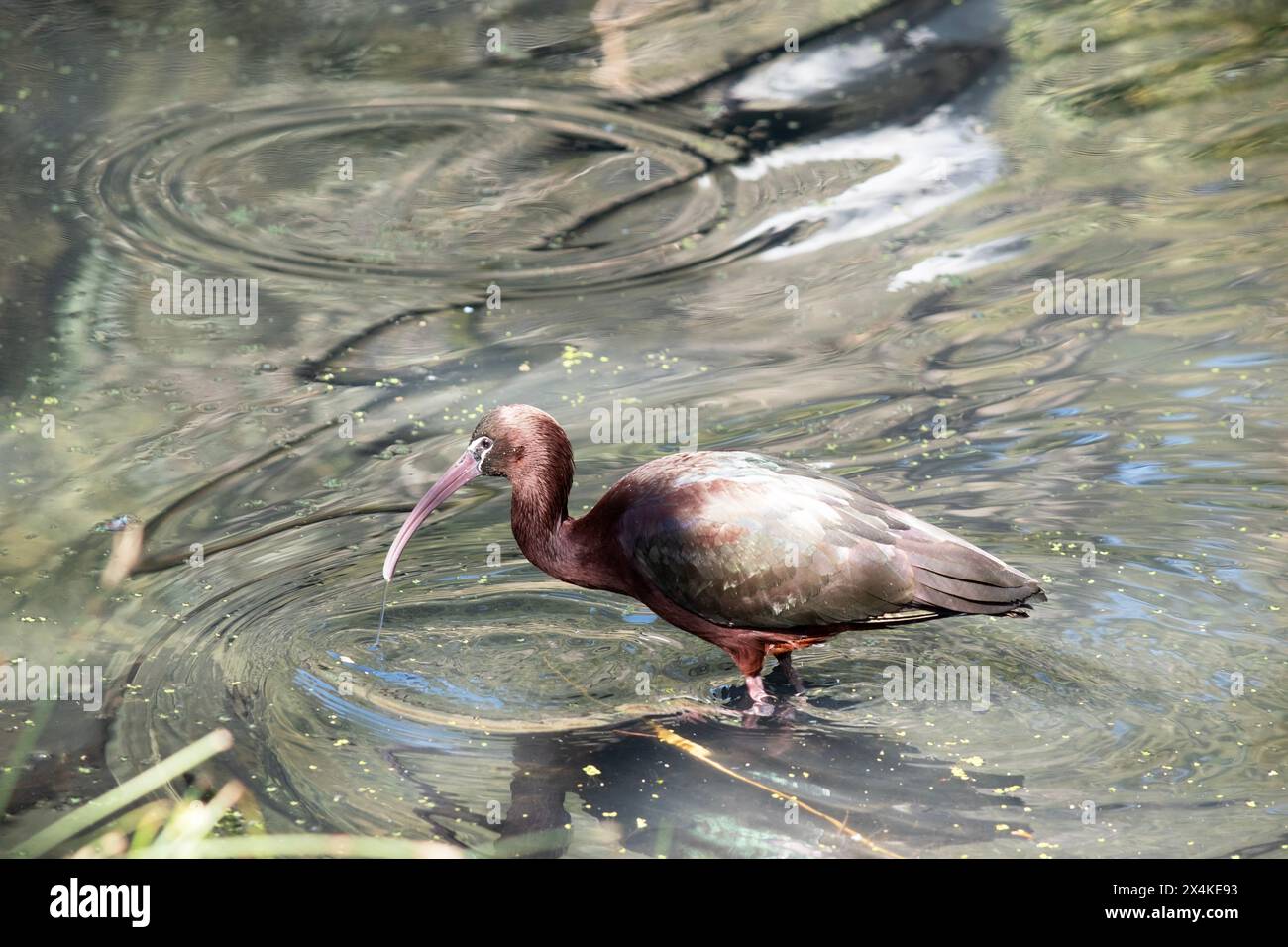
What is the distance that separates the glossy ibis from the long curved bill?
Result: 4 centimetres

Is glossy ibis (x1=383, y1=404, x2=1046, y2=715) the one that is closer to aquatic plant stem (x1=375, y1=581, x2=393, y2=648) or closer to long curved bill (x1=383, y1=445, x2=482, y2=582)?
long curved bill (x1=383, y1=445, x2=482, y2=582)

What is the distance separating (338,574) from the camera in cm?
617

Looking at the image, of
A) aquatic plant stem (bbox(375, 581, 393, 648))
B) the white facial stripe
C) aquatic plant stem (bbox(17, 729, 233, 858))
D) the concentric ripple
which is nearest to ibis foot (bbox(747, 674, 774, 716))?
the white facial stripe

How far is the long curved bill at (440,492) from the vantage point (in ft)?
18.4

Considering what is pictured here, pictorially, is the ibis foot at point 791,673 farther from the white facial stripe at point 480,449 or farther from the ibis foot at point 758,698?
the white facial stripe at point 480,449

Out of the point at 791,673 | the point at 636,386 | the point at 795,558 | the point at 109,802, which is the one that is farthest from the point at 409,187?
the point at 109,802

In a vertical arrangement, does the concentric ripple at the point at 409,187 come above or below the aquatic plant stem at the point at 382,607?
above

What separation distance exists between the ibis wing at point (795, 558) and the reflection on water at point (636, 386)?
358mm

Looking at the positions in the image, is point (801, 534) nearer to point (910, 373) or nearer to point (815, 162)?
point (910, 373)

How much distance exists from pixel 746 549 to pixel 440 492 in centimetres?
114

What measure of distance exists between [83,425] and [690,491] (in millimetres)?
3263

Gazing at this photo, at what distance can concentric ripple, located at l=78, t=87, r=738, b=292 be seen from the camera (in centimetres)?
874

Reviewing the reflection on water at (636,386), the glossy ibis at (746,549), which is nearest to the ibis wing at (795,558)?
the glossy ibis at (746,549)

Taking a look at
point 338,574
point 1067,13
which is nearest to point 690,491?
point 338,574
